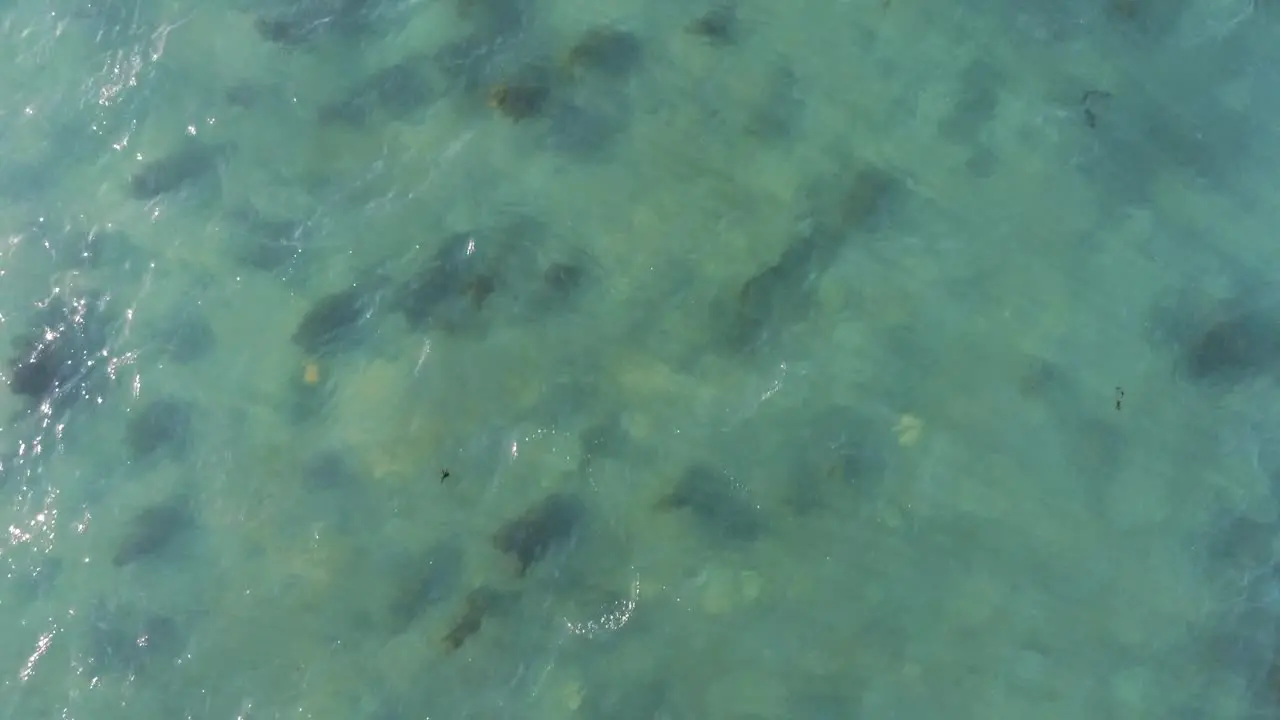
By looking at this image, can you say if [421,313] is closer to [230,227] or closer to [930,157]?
[230,227]

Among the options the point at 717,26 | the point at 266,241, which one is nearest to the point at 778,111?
the point at 717,26

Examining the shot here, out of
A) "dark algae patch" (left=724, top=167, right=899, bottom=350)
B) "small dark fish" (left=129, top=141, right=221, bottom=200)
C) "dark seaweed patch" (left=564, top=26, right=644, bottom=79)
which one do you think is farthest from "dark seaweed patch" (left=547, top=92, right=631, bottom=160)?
"small dark fish" (left=129, top=141, right=221, bottom=200)

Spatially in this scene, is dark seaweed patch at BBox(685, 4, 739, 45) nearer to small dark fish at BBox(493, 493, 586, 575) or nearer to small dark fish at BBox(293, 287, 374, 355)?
small dark fish at BBox(293, 287, 374, 355)

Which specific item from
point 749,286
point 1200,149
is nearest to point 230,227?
point 749,286

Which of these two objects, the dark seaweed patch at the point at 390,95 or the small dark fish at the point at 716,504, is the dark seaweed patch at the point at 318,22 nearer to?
the dark seaweed patch at the point at 390,95

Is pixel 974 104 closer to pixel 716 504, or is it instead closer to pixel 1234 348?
pixel 1234 348

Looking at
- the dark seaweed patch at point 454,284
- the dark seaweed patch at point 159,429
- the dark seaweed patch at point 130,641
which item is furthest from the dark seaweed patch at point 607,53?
the dark seaweed patch at point 130,641
